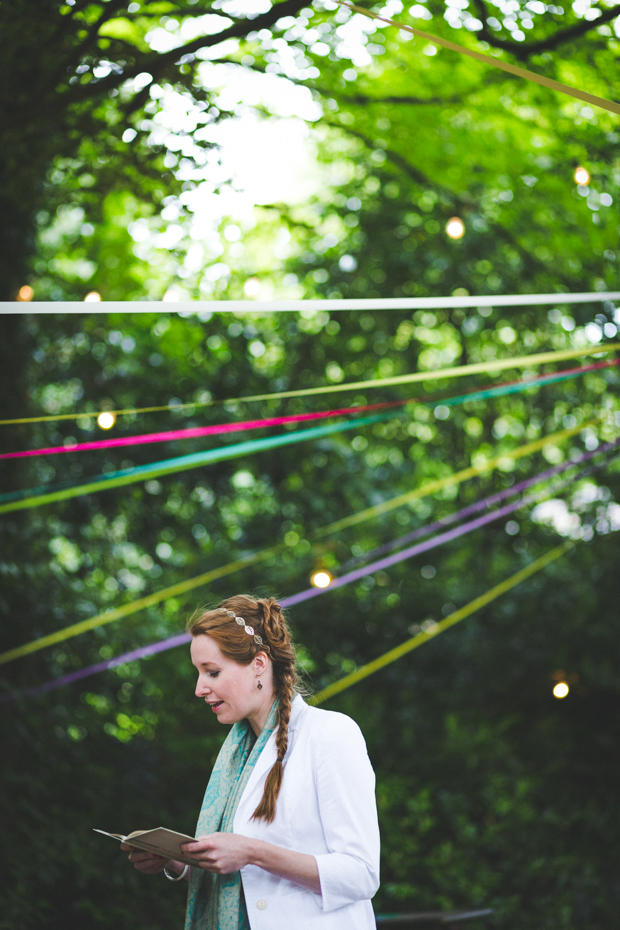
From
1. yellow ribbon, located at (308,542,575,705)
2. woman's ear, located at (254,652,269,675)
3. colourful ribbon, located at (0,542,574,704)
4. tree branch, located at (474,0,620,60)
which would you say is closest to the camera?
woman's ear, located at (254,652,269,675)

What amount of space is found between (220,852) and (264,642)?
0.44 m

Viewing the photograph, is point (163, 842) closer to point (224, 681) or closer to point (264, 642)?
point (224, 681)

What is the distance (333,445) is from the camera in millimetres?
5215

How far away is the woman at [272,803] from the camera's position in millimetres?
1474

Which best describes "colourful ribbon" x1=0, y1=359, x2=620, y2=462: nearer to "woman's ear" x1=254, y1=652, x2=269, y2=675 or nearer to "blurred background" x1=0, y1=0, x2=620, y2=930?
"blurred background" x1=0, y1=0, x2=620, y2=930

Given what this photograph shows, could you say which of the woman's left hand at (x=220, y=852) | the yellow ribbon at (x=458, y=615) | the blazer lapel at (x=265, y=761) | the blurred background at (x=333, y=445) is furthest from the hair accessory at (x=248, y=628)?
the yellow ribbon at (x=458, y=615)

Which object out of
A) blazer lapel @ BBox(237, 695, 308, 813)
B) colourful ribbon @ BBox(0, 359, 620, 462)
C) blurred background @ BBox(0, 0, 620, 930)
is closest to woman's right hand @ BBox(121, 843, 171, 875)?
blazer lapel @ BBox(237, 695, 308, 813)

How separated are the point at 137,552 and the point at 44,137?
2.83 meters

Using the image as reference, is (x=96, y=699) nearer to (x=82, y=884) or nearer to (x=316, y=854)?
(x=82, y=884)

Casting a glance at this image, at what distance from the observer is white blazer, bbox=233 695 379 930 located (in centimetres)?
148

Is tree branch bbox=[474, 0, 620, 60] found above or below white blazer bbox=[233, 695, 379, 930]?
above

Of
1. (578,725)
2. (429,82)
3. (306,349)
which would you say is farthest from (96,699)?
(429,82)

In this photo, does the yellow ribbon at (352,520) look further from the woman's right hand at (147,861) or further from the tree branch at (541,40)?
the woman's right hand at (147,861)

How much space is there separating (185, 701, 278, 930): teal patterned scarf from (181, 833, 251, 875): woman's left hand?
0.46 feet
